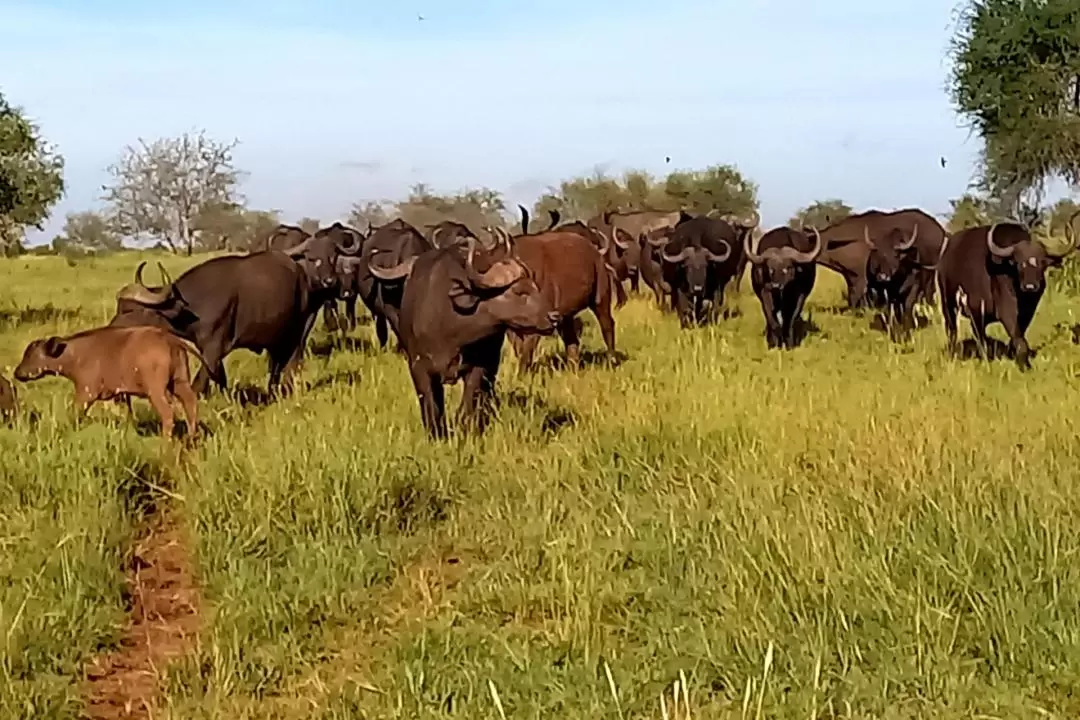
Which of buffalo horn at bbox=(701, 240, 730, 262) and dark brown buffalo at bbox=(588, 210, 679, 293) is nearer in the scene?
buffalo horn at bbox=(701, 240, 730, 262)

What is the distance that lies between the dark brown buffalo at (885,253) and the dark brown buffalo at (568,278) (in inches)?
179

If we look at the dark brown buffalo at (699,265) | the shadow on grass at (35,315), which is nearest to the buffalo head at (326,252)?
the dark brown buffalo at (699,265)

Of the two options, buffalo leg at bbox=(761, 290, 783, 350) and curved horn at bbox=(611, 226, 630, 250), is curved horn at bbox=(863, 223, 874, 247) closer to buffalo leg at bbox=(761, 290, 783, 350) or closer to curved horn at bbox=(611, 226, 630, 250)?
buffalo leg at bbox=(761, 290, 783, 350)

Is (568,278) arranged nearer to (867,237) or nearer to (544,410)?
(544,410)

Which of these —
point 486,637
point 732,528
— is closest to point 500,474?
point 732,528

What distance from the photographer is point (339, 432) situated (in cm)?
863

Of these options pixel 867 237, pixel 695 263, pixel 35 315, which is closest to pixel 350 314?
pixel 695 263

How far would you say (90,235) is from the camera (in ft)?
224

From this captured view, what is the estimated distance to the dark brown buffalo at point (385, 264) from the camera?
1332cm

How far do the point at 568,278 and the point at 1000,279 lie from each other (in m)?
4.48

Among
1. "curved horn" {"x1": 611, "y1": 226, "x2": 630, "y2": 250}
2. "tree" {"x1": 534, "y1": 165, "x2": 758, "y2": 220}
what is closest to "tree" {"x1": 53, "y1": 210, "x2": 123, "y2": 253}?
"tree" {"x1": 534, "y1": 165, "x2": 758, "y2": 220}

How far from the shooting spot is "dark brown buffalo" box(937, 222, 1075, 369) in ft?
42.3

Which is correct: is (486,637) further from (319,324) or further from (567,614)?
(319,324)

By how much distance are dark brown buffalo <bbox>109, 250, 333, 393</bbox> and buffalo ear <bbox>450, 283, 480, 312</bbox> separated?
314 cm
